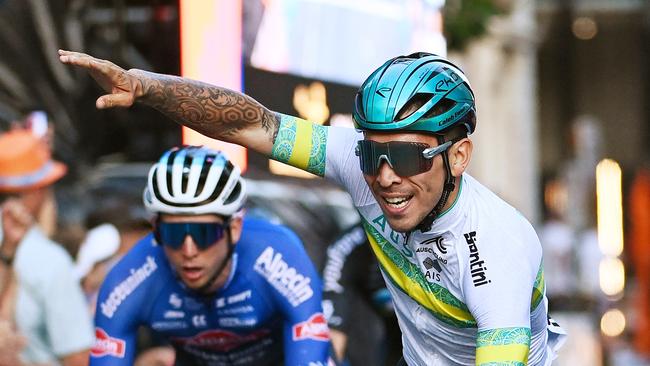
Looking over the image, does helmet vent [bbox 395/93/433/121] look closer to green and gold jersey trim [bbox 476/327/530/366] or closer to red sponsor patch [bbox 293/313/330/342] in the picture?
green and gold jersey trim [bbox 476/327/530/366]

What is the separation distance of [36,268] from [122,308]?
2906 mm

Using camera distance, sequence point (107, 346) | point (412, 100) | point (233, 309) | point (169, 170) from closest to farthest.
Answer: point (412, 100) → point (107, 346) → point (169, 170) → point (233, 309)

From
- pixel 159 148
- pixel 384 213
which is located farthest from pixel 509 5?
pixel 384 213

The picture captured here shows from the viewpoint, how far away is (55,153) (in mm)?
9914

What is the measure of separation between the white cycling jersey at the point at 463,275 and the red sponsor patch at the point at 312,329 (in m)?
0.94

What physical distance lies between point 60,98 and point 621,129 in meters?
33.5

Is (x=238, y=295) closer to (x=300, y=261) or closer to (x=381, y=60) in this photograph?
(x=300, y=261)

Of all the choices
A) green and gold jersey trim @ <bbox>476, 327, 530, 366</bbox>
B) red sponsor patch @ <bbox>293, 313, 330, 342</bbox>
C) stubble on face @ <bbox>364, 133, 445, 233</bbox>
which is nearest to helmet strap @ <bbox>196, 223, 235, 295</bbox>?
red sponsor patch @ <bbox>293, 313, 330, 342</bbox>

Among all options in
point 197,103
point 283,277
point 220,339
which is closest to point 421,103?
point 197,103

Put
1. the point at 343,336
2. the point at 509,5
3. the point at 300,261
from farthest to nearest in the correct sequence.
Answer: the point at 509,5
the point at 343,336
the point at 300,261

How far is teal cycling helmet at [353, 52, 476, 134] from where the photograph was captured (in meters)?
5.27

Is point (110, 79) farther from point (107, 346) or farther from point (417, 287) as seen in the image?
point (107, 346)

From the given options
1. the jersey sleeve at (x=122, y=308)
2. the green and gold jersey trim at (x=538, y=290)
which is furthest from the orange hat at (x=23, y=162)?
the green and gold jersey trim at (x=538, y=290)

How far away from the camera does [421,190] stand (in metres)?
5.36
